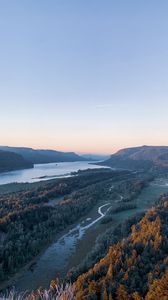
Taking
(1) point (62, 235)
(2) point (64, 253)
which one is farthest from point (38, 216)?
(2) point (64, 253)

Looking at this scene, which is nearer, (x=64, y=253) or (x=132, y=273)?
(x=132, y=273)

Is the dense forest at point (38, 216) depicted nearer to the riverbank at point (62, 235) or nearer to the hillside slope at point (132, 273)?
the riverbank at point (62, 235)

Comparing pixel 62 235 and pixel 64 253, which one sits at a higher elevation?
Answer: pixel 62 235

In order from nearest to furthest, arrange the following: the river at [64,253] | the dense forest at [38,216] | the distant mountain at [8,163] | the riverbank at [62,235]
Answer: the riverbank at [62,235]
the river at [64,253]
the dense forest at [38,216]
the distant mountain at [8,163]

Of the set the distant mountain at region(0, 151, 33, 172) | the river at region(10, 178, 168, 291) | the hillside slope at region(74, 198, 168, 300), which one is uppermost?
the distant mountain at region(0, 151, 33, 172)

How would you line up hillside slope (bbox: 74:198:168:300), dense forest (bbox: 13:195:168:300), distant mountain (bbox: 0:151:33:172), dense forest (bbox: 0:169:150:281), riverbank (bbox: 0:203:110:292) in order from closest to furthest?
dense forest (bbox: 13:195:168:300)
hillside slope (bbox: 74:198:168:300)
riverbank (bbox: 0:203:110:292)
dense forest (bbox: 0:169:150:281)
distant mountain (bbox: 0:151:33:172)

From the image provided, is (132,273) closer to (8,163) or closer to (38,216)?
(38,216)

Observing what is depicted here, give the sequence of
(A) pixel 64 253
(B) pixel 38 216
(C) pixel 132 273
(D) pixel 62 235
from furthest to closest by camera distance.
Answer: (B) pixel 38 216 < (D) pixel 62 235 < (A) pixel 64 253 < (C) pixel 132 273

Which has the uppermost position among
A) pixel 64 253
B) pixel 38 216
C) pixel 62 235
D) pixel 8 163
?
pixel 8 163

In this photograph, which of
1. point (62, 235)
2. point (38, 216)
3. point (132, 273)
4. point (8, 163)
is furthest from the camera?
point (8, 163)

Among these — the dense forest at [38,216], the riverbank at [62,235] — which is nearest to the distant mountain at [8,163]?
the dense forest at [38,216]

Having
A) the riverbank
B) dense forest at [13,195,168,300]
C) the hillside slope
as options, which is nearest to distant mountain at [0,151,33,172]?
the riverbank

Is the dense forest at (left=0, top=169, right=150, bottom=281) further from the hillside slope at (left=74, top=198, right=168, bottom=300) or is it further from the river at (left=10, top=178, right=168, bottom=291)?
the hillside slope at (left=74, top=198, right=168, bottom=300)
